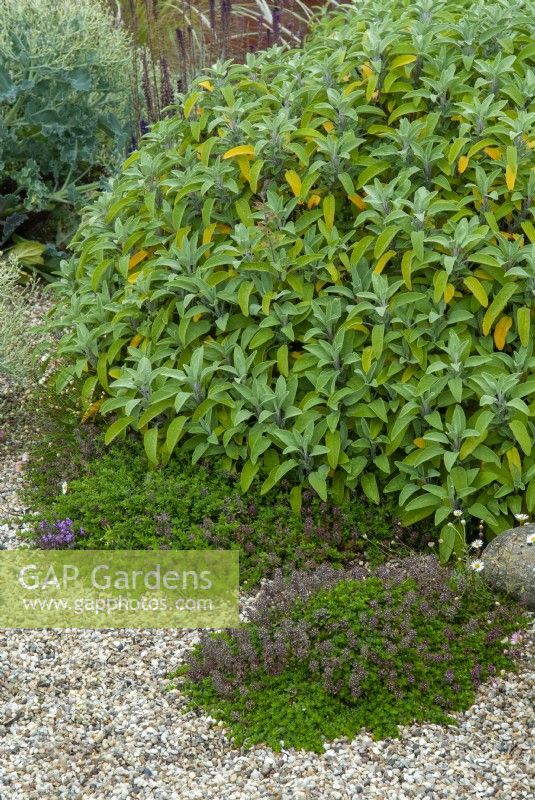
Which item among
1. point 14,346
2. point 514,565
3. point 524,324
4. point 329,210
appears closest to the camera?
point 514,565

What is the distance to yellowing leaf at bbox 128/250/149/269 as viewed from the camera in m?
4.27

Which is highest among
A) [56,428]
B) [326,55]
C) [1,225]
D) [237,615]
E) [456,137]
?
[326,55]

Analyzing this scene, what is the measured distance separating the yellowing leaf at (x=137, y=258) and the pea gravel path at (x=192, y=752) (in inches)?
67.6

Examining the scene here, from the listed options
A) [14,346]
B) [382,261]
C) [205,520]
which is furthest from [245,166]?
[14,346]

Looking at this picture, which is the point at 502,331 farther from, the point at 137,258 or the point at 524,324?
the point at 137,258

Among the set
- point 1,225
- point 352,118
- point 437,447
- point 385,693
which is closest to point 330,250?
point 352,118

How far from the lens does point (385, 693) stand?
3012 mm

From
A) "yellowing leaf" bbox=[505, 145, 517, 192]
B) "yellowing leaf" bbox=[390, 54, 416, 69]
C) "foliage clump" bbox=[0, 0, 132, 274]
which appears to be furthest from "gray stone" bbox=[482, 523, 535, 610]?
"foliage clump" bbox=[0, 0, 132, 274]

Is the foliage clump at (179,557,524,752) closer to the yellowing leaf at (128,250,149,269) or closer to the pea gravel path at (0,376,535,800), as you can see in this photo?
the pea gravel path at (0,376,535,800)

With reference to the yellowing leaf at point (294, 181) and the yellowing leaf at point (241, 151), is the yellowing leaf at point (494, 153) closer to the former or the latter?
the yellowing leaf at point (294, 181)

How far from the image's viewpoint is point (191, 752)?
2938mm

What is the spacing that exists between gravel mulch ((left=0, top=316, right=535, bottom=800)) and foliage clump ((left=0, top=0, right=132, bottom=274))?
3.44 metres

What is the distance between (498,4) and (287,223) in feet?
4.45

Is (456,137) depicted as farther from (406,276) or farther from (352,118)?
(406,276)
